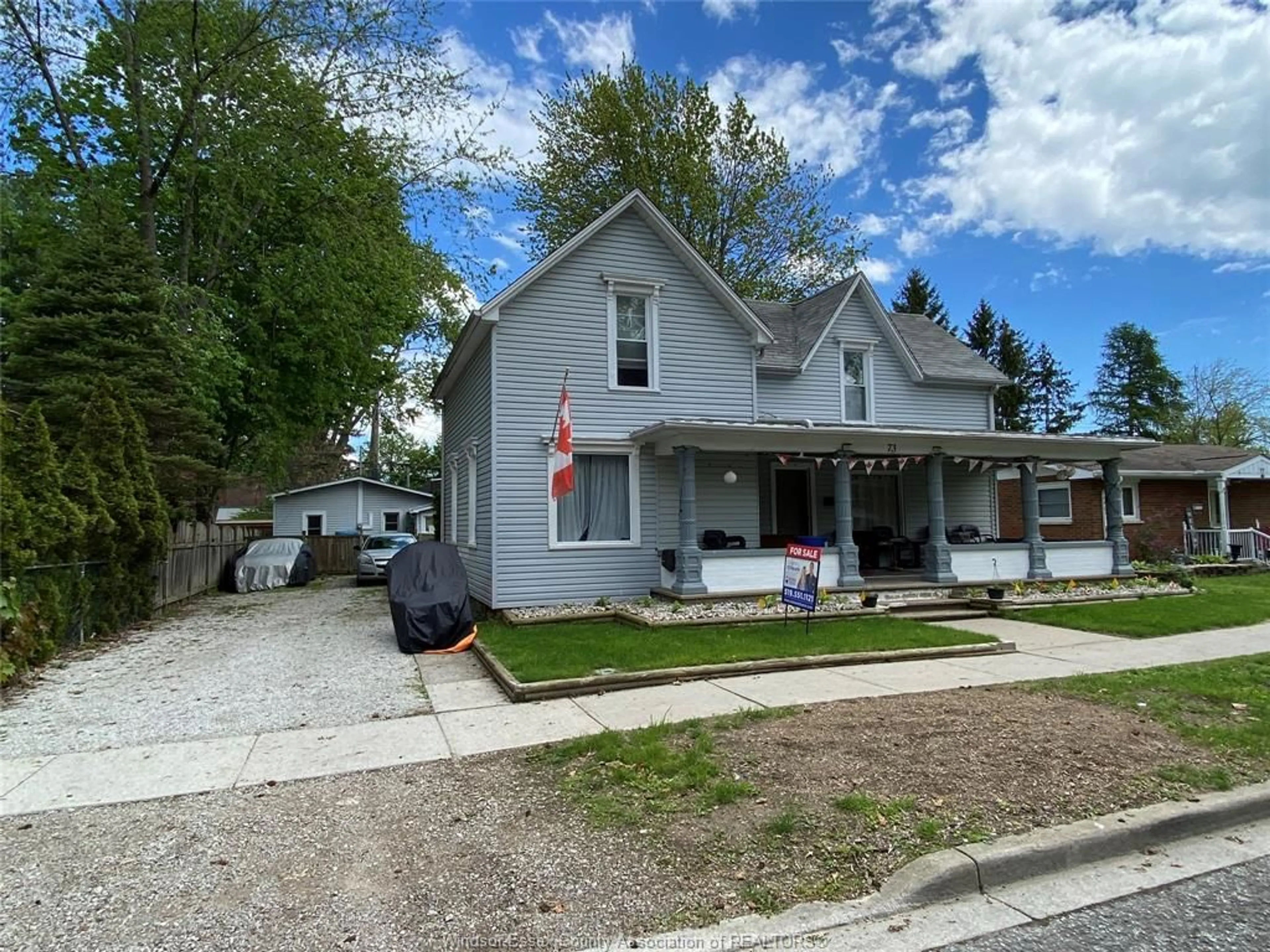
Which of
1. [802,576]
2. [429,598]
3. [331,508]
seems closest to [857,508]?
[802,576]

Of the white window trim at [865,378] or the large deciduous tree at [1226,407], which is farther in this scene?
the large deciduous tree at [1226,407]

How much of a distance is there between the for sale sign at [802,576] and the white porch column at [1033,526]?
7147mm

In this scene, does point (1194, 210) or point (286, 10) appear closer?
point (286, 10)

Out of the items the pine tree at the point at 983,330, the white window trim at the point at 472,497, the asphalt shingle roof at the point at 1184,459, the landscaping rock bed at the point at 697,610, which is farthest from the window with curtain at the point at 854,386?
the pine tree at the point at 983,330

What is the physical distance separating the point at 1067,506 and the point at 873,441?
458 inches

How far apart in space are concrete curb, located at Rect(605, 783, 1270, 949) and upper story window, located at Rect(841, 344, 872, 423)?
11.8 m

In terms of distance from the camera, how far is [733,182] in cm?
2745

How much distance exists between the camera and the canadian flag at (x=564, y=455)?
32.8ft

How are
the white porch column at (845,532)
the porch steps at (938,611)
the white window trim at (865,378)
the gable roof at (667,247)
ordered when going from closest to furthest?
1. the porch steps at (938,611)
2. the gable roof at (667,247)
3. the white porch column at (845,532)
4. the white window trim at (865,378)

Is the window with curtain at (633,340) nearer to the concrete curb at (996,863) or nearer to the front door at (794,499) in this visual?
the front door at (794,499)

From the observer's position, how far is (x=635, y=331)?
43.0ft

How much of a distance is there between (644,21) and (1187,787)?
15028 millimetres

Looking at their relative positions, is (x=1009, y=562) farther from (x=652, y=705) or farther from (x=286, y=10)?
(x=286, y=10)

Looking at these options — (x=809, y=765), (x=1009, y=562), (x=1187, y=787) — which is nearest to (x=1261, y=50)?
(x=1009, y=562)
